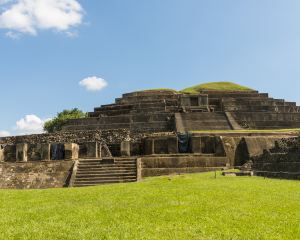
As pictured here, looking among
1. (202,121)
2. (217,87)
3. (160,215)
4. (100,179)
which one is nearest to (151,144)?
(100,179)

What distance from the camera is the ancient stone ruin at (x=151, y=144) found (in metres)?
16.3

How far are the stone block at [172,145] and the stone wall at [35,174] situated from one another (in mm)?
5389

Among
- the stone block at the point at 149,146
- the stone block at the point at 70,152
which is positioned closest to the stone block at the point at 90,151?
the stone block at the point at 70,152

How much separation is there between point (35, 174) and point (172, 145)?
723cm

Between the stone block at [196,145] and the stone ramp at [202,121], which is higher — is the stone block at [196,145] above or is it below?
below

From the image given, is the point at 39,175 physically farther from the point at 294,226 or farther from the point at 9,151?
the point at 294,226

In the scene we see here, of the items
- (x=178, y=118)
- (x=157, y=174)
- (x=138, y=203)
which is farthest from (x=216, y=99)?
(x=138, y=203)

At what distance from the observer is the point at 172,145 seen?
19734 mm

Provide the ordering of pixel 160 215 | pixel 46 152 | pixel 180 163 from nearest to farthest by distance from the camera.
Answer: pixel 160 215
pixel 180 163
pixel 46 152

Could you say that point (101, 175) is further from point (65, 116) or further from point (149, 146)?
point (65, 116)

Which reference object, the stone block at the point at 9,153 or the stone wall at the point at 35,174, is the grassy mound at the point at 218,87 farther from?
the stone wall at the point at 35,174

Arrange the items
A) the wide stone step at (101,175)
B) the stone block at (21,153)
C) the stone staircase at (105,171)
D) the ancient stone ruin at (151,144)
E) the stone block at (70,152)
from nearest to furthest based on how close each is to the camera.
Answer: the stone staircase at (105,171), the wide stone step at (101,175), the ancient stone ruin at (151,144), the stone block at (70,152), the stone block at (21,153)

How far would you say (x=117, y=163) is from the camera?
17.0 metres

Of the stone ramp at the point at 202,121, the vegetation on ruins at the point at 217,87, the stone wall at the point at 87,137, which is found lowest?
the stone wall at the point at 87,137
